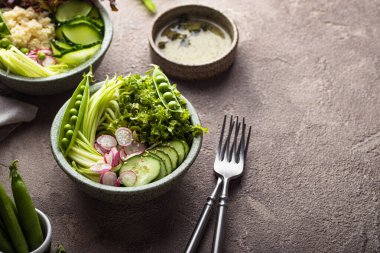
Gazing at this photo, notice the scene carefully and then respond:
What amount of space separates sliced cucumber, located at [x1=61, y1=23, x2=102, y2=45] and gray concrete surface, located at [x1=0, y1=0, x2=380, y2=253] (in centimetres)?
26

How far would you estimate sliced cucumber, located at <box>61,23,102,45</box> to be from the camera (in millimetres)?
3230

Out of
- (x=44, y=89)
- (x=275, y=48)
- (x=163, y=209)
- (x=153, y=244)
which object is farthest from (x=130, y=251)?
(x=275, y=48)

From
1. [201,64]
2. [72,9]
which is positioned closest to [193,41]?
[201,64]

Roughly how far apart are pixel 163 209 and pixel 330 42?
172 cm

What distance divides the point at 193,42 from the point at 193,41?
1 cm

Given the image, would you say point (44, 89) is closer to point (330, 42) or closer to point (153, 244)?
point (153, 244)

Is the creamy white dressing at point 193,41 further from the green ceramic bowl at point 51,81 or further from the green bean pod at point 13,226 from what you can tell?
the green bean pod at point 13,226

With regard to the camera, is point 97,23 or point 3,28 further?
point 97,23

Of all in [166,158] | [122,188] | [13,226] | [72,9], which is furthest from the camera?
[72,9]

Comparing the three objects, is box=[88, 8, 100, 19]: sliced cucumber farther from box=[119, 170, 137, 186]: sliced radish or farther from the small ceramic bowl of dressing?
box=[119, 170, 137, 186]: sliced radish

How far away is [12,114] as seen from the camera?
10.1ft

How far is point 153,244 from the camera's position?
263 centimetres

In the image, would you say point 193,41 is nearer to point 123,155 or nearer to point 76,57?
point 76,57

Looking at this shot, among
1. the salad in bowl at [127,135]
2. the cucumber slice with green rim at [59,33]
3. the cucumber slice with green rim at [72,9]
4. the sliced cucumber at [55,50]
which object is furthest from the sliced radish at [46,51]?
the salad in bowl at [127,135]
